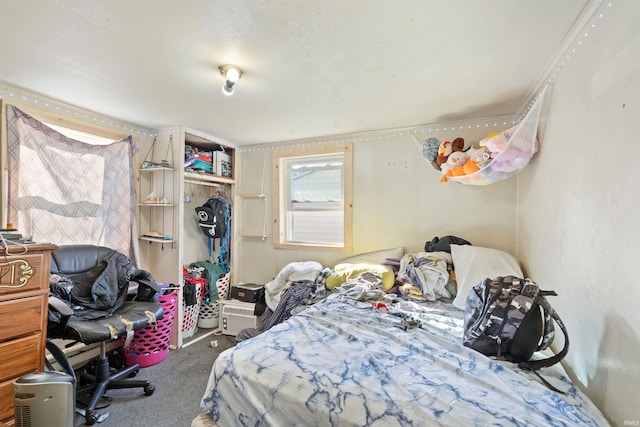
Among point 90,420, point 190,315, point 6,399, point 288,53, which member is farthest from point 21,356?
point 288,53

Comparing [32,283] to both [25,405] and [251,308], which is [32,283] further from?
[251,308]

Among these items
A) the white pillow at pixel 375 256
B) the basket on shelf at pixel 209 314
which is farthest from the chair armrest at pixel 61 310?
the white pillow at pixel 375 256

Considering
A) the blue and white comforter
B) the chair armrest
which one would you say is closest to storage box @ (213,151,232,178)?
the chair armrest

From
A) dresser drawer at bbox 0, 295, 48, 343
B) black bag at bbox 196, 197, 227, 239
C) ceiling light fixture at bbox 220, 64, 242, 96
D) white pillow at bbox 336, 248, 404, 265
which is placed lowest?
dresser drawer at bbox 0, 295, 48, 343

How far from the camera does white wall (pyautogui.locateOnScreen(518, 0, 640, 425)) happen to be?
3.22 ft

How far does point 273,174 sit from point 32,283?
2399 mm

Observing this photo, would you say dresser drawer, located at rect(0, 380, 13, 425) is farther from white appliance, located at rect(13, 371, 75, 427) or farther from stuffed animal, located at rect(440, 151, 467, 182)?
stuffed animal, located at rect(440, 151, 467, 182)

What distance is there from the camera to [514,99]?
2.22 metres

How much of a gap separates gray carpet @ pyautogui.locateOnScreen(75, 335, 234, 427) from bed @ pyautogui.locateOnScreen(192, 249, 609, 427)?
899 mm

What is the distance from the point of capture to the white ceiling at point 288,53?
1.25 metres

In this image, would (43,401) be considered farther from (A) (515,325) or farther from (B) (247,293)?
(A) (515,325)

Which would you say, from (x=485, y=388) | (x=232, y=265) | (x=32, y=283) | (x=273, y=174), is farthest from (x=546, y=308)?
(x=232, y=265)

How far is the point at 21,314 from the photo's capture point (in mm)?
1569

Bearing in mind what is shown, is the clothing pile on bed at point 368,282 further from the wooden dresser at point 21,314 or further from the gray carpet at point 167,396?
the wooden dresser at point 21,314
